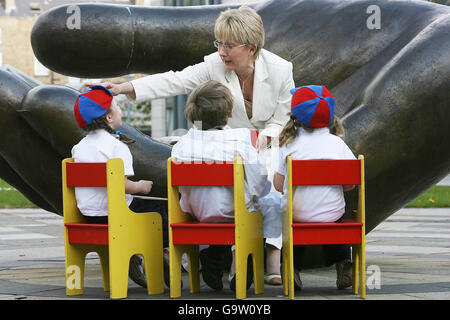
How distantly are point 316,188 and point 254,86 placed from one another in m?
1.14

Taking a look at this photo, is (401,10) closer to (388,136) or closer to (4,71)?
(388,136)

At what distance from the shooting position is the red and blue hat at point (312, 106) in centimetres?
426

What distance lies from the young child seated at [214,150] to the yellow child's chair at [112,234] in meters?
0.29

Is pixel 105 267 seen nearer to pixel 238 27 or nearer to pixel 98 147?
pixel 98 147

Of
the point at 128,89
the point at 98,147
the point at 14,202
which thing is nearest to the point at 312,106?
the point at 98,147

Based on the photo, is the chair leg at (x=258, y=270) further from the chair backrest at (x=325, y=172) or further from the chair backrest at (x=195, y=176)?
the chair backrest at (x=325, y=172)

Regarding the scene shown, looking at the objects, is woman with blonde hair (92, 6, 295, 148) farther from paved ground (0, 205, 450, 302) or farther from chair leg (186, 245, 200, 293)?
paved ground (0, 205, 450, 302)

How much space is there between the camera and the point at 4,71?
5.53 metres

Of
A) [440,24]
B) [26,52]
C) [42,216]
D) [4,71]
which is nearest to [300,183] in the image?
[440,24]

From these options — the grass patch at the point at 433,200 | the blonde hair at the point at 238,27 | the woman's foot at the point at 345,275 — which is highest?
the blonde hair at the point at 238,27

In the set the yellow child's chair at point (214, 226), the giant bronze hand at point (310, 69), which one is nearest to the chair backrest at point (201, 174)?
the yellow child's chair at point (214, 226)

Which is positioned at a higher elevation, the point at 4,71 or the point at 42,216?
the point at 4,71

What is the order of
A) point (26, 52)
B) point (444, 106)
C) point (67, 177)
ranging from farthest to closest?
point (26, 52) < point (444, 106) < point (67, 177)
